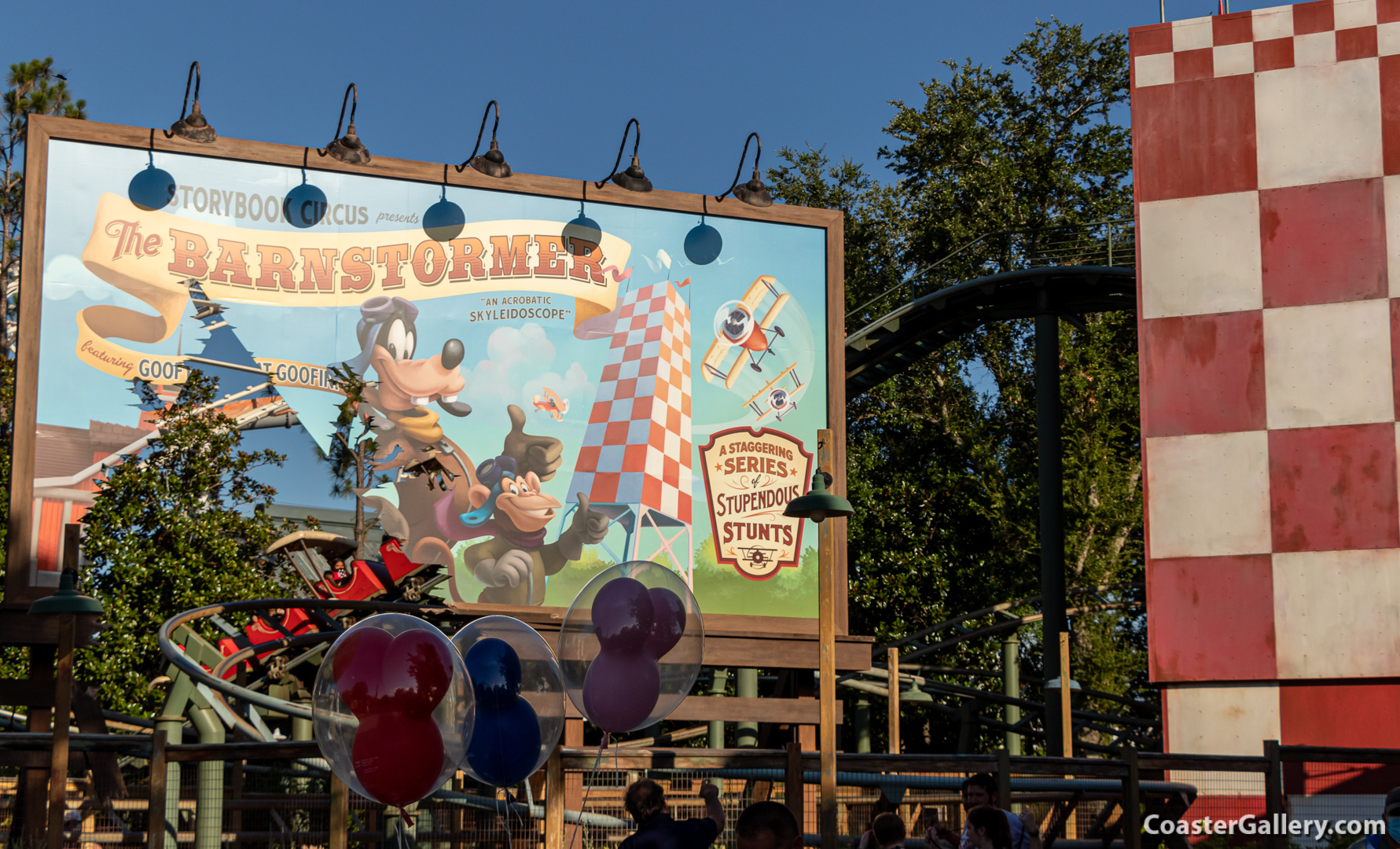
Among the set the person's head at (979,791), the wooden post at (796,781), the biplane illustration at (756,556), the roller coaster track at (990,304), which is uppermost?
the roller coaster track at (990,304)

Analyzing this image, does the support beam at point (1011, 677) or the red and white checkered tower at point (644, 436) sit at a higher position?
the red and white checkered tower at point (644, 436)

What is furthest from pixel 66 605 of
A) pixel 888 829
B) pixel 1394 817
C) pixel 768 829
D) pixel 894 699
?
pixel 894 699

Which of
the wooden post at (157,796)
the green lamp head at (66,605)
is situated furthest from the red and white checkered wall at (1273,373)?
the green lamp head at (66,605)

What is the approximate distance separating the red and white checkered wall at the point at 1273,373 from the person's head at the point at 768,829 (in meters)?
11.3

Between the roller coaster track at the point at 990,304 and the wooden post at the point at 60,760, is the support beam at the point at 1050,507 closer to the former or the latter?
the roller coaster track at the point at 990,304

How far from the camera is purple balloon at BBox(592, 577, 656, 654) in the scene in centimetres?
758

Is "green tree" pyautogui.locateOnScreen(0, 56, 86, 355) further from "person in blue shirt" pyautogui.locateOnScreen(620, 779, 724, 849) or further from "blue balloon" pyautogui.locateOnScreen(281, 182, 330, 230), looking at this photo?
"person in blue shirt" pyautogui.locateOnScreen(620, 779, 724, 849)

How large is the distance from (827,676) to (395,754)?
330cm

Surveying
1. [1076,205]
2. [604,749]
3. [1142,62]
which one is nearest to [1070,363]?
[1076,205]

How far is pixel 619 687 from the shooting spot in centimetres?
760

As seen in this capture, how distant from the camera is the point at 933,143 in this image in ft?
113

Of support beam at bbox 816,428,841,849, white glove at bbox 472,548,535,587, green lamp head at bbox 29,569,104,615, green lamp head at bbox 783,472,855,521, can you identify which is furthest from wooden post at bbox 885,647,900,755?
green lamp head at bbox 29,569,104,615

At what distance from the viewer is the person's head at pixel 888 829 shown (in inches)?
235

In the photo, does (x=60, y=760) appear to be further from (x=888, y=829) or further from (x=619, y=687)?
(x=888, y=829)
